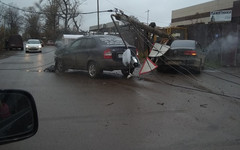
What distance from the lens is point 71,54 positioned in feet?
35.3

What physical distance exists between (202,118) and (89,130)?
2339 mm

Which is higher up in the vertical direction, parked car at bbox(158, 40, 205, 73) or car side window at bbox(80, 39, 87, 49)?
car side window at bbox(80, 39, 87, 49)

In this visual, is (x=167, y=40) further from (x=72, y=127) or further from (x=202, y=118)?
(x=72, y=127)

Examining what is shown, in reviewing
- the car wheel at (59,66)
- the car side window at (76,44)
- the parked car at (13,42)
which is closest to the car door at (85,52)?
the car side window at (76,44)

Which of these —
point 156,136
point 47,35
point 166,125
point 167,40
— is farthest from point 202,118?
point 47,35

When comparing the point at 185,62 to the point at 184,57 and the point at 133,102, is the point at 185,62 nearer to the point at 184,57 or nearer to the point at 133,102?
the point at 184,57

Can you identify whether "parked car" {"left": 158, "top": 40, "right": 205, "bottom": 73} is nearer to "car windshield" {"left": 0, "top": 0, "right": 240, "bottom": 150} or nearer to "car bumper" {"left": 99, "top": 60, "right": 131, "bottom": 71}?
"car windshield" {"left": 0, "top": 0, "right": 240, "bottom": 150}

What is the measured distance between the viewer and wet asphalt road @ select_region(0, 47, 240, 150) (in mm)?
3930

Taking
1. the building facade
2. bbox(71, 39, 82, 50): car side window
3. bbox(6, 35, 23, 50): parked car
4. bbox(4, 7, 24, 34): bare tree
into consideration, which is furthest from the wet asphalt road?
bbox(4, 7, 24, 34): bare tree

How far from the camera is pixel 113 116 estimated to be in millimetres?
5184

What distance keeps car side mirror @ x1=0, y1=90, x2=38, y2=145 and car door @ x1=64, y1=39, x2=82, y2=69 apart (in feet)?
27.6

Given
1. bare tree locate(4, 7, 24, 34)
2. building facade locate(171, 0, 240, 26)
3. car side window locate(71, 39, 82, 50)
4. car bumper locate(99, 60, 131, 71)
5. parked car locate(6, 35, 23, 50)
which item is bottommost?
car bumper locate(99, 60, 131, 71)

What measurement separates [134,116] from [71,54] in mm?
6307

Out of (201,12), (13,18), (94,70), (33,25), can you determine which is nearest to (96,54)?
→ (94,70)
